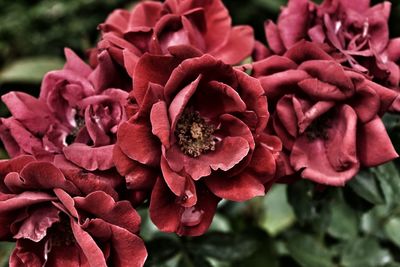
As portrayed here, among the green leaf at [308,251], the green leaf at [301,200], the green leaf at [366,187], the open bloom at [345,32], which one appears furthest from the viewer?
the green leaf at [308,251]

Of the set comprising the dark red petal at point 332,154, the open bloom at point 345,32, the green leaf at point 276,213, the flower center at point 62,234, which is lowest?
the green leaf at point 276,213

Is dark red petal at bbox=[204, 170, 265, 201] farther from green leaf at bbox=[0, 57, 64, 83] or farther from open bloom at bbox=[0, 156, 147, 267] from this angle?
green leaf at bbox=[0, 57, 64, 83]

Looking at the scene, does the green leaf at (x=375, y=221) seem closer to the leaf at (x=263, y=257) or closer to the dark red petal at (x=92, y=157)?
the leaf at (x=263, y=257)

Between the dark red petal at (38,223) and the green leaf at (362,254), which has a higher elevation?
the dark red petal at (38,223)

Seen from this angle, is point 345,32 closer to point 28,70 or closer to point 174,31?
point 174,31

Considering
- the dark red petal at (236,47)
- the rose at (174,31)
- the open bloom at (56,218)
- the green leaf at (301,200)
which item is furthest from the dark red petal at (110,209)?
the green leaf at (301,200)

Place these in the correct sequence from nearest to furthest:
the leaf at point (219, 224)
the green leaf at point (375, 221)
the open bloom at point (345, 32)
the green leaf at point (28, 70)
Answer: the open bloom at point (345, 32) < the green leaf at point (375, 221) < the leaf at point (219, 224) < the green leaf at point (28, 70)

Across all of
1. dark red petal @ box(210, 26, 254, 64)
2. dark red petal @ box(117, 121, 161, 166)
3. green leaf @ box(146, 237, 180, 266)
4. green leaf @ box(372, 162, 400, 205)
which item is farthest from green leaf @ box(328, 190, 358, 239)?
dark red petal @ box(117, 121, 161, 166)
